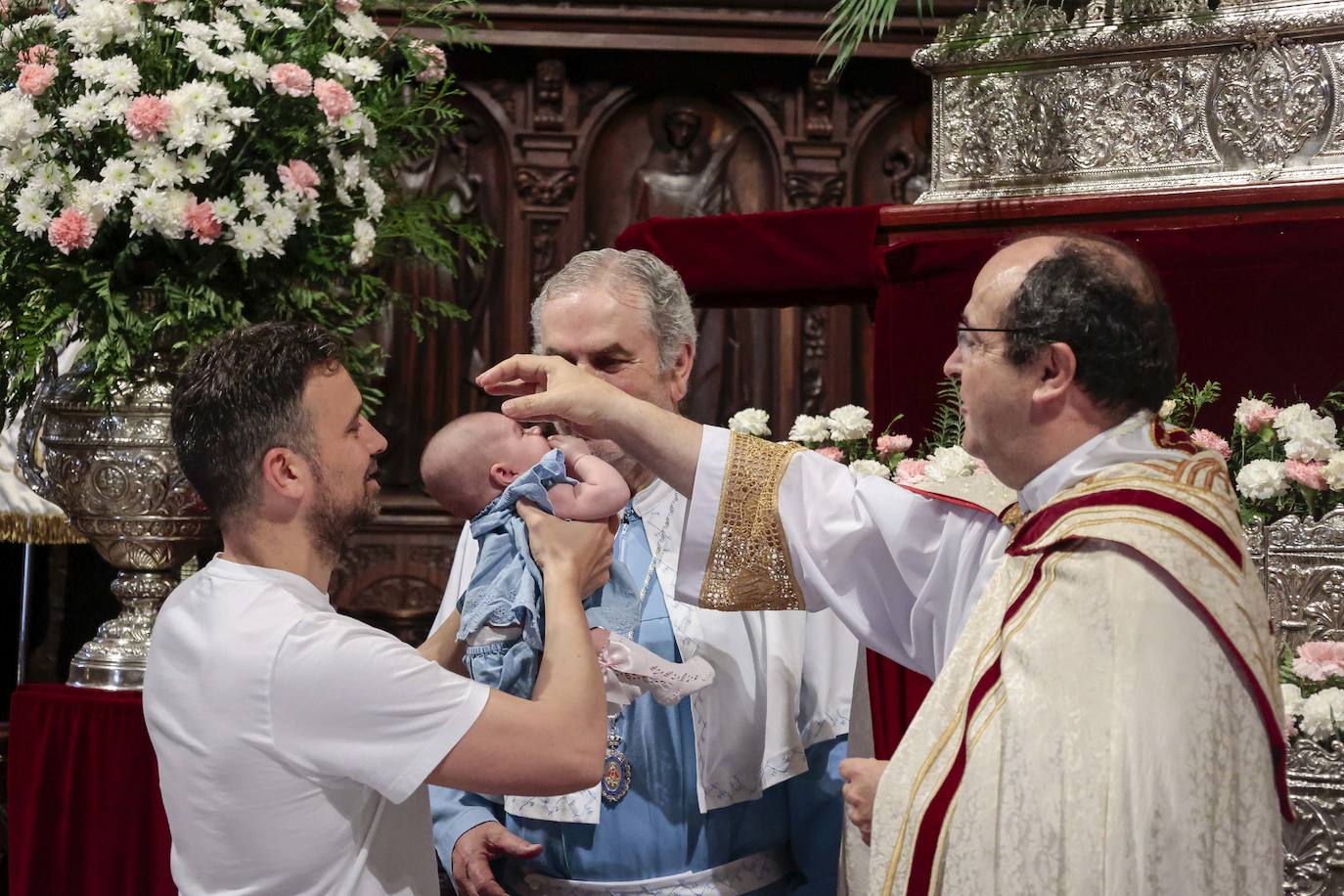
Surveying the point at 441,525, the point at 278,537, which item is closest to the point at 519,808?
the point at 278,537

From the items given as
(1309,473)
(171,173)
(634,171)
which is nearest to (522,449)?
(171,173)

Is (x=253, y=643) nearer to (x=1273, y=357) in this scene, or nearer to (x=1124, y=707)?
(x=1124, y=707)

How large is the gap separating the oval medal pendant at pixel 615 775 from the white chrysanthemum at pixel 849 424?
0.88 m

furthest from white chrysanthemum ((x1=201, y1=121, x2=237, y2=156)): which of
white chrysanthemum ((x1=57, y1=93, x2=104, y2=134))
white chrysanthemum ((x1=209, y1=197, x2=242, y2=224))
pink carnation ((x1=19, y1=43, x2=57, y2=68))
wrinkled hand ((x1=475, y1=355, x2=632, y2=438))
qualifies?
wrinkled hand ((x1=475, y1=355, x2=632, y2=438))

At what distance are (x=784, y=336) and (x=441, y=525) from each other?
149 centimetres

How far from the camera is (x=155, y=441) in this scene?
3383 millimetres

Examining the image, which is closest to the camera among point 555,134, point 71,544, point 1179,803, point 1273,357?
point 1179,803

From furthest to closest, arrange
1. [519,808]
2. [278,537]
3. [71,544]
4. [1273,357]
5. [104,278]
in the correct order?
[71,544], [104,278], [1273,357], [519,808], [278,537]

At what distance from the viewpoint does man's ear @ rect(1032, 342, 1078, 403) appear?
1.79 meters

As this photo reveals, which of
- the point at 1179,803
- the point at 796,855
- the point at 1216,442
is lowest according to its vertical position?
the point at 796,855

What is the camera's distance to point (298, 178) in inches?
132

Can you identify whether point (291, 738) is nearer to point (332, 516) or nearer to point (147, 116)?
point (332, 516)

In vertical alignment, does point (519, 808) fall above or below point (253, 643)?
below

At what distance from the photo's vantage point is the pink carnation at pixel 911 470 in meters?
2.73
